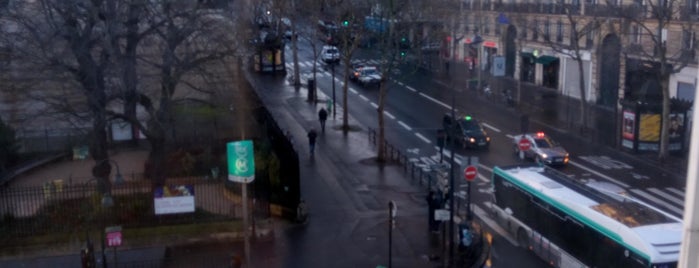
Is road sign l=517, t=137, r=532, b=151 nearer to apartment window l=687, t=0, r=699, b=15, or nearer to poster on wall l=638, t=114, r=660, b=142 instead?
poster on wall l=638, t=114, r=660, b=142

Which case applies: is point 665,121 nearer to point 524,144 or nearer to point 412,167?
point 524,144

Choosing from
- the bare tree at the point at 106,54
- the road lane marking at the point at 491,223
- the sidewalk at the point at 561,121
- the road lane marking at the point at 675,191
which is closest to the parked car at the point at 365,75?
the sidewalk at the point at 561,121

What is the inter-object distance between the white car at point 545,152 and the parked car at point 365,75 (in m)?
17.1

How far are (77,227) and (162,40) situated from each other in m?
4.68

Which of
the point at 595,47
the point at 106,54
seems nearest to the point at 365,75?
the point at 595,47

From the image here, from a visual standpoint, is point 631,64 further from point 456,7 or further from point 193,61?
point 193,61

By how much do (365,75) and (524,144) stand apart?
18491 millimetres

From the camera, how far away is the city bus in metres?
11.8

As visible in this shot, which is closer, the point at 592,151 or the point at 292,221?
the point at 292,221

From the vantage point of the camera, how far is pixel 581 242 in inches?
538

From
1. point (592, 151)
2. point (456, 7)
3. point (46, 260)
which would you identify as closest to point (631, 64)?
point (592, 151)

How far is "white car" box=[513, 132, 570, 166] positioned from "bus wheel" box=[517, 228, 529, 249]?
7191 mm

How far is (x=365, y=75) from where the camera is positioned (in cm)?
4141

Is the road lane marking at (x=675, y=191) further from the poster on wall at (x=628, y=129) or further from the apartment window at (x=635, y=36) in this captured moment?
the apartment window at (x=635, y=36)
